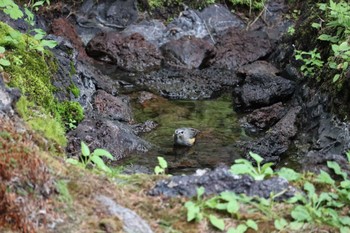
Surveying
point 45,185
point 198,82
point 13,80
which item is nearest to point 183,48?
point 198,82

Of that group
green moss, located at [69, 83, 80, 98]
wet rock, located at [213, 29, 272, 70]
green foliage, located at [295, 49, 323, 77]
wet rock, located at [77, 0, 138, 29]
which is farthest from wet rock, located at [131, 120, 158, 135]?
wet rock, located at [77, 0, 138, 29]

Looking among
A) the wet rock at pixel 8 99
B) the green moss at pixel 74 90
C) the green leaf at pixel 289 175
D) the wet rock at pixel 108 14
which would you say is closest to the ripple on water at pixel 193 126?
the green moss at pixel 74 90

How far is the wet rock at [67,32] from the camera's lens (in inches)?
475

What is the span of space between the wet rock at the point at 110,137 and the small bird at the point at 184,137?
462mm

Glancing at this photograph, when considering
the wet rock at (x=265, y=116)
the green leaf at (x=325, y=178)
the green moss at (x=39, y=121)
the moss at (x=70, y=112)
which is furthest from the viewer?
the wet rock at (x=265, y=116)

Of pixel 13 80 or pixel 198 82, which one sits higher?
pixel 13 80

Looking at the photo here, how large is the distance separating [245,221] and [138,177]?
0.82 meters

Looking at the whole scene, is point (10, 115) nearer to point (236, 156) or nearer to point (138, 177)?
point (138, 177)

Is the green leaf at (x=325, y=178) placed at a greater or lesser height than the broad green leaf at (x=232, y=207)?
greater

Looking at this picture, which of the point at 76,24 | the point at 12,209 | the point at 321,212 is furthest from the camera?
the point at 76,24

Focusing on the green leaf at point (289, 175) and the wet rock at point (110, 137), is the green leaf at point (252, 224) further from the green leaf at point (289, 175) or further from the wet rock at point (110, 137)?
the wet rock at point (110, 137)

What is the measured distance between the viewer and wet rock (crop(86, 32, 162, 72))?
39.2 feet

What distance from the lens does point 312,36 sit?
988 cm

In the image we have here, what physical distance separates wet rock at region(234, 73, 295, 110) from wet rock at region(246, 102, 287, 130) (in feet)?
1.53
